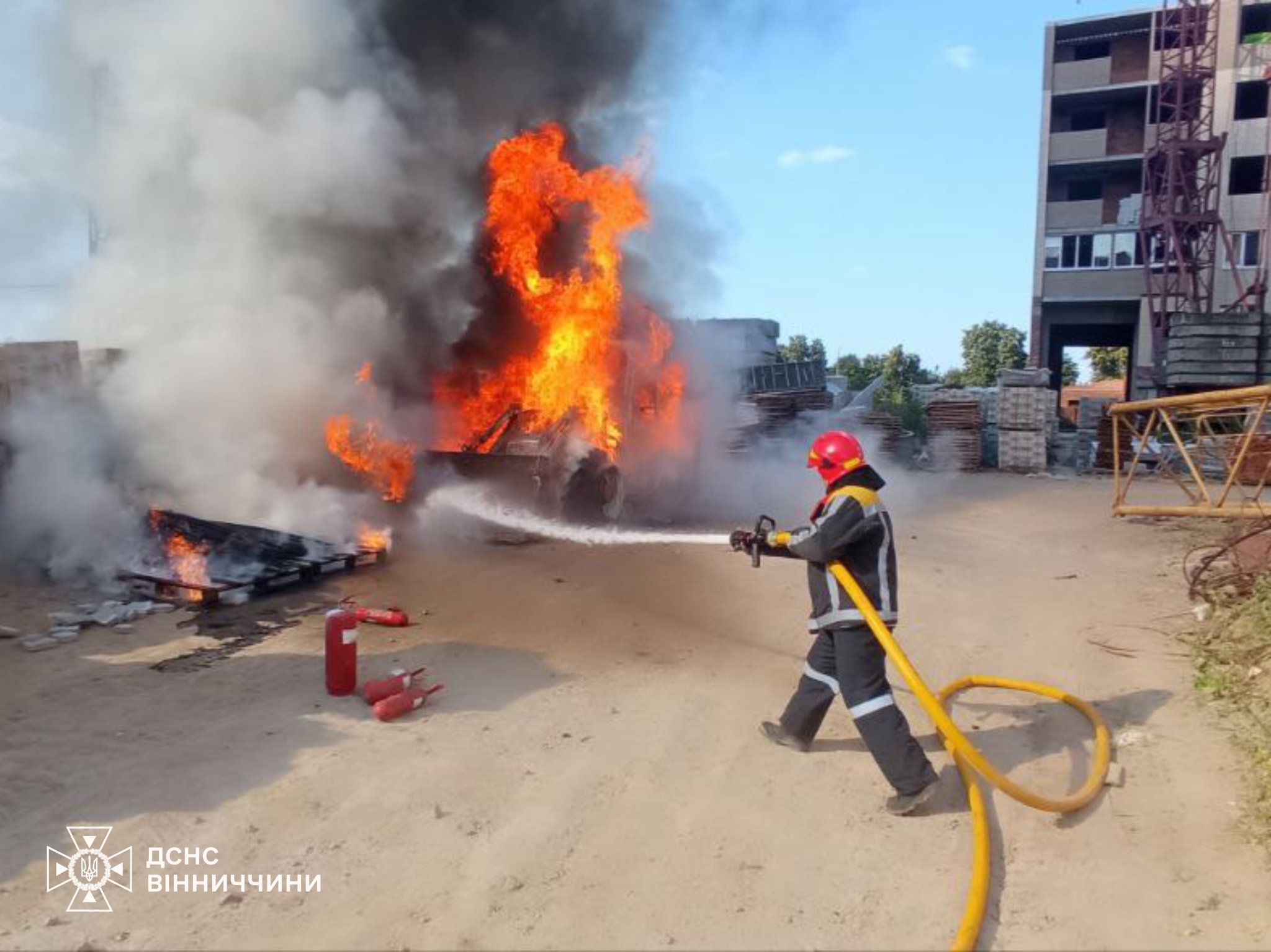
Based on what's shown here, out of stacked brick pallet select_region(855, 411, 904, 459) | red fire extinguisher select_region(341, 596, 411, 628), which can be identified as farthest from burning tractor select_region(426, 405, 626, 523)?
stacked brick pallet select_region(855, 411, 904, 459)

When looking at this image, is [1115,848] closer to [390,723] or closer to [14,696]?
[390,723]

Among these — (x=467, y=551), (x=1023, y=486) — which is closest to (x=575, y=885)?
(x=467, y=551)

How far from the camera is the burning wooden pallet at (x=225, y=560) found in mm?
7445

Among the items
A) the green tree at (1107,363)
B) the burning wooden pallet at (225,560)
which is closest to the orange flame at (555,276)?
the burning wooden pallet at (225,560)

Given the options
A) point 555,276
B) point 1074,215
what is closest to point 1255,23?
point 1074,215

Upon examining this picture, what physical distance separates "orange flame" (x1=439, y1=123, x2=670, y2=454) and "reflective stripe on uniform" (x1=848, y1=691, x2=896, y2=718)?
8470mm

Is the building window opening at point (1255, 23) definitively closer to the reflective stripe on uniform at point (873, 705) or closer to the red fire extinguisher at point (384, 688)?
the reflective stripe on uniform at point (873, 705)

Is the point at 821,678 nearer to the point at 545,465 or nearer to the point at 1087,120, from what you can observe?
the point at 545,465

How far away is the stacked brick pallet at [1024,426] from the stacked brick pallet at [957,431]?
1.82 feet

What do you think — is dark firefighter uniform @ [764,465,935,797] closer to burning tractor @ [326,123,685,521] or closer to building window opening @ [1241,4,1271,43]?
burning tractor @ [326,123,685,521]

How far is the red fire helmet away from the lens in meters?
4.32

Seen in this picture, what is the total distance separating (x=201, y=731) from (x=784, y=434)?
15659mm

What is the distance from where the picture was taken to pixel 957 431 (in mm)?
19656

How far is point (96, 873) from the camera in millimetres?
3414
